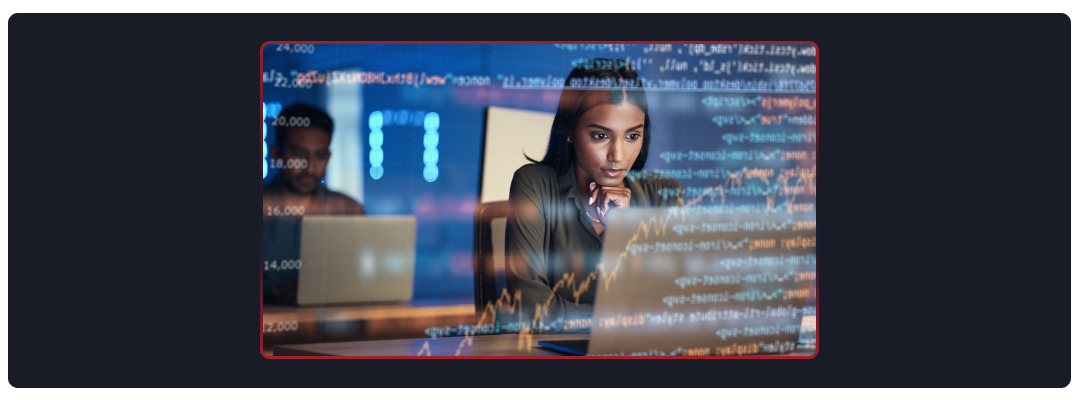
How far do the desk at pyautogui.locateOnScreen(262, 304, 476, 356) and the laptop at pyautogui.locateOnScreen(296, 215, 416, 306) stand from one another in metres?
0.04

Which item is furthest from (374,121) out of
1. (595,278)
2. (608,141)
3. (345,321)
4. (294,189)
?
(595,278)

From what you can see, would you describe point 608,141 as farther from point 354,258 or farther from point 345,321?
point 345,321

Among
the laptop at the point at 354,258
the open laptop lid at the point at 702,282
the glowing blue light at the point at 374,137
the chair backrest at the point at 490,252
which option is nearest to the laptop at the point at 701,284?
the open laptop lid at the point at 702,282

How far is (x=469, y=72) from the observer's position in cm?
344

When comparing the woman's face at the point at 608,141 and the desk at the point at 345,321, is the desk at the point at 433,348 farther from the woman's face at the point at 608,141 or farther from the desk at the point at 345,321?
the woman's face at the point at 608,141

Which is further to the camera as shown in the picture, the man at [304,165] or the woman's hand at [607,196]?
the woman's hand at [607,196]

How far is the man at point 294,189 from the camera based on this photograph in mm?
3375

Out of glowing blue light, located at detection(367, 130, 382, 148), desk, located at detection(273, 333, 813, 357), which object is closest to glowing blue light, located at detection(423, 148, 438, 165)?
glowing blue light, located at detection(367, 130, 382, 148)

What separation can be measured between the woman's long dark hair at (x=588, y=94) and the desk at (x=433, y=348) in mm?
760

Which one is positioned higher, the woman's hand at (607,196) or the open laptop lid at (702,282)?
the woman's hand at (607,196)

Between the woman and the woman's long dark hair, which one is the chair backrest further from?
the woman's long dark hair

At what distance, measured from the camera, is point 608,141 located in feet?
11.4

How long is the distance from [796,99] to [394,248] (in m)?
1.82

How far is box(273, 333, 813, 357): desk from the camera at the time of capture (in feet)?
11.2
